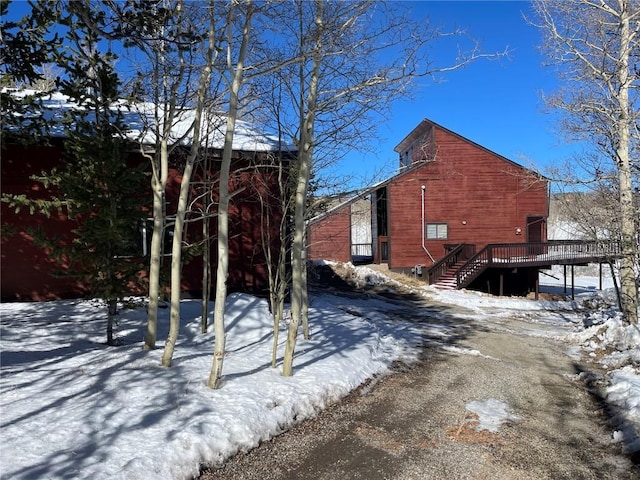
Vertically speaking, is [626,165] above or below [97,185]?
above

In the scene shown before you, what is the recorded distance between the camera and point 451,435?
5027 mm

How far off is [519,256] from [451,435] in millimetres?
21378

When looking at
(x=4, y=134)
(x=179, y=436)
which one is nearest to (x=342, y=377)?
(x=179, y=436)

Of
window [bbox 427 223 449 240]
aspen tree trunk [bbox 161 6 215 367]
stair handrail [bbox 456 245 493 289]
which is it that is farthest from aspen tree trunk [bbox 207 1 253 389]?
window [bbox 427 223 449 240]

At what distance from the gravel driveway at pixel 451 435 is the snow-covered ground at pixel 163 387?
267 millimetres

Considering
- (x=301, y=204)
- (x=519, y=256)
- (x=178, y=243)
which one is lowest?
(x=519, y=256)

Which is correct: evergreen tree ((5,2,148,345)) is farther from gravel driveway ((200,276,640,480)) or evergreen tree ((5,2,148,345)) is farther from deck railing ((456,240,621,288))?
deck railing ((456,240,621,288))

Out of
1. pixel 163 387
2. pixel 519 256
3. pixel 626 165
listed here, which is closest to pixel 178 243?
pixel 163 387

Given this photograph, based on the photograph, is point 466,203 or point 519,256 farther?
point 466,203

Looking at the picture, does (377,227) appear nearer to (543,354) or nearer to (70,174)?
(543,354)

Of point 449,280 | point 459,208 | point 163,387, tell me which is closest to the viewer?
point 163,387

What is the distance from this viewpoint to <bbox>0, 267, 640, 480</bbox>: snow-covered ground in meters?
3.88

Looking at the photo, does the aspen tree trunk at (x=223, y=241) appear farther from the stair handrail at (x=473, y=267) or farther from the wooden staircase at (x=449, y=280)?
the stair handrail at (x=473, y=267)

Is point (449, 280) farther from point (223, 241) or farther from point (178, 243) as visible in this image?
point (223, 241)
